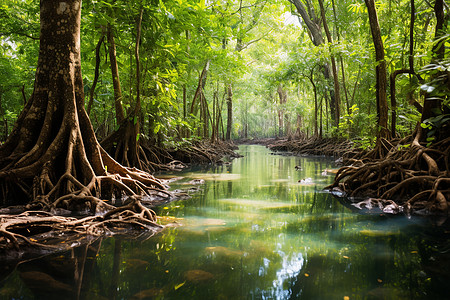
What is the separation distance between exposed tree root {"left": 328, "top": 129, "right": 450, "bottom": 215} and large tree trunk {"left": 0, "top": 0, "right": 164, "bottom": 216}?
4447mm

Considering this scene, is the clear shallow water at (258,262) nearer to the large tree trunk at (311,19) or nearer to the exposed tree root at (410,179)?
the exposed tree root at (410,179)

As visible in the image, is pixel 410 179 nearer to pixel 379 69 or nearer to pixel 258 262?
pixel 379 69

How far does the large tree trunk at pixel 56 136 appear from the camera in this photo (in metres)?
4.68

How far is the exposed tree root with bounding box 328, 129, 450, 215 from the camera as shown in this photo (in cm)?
452

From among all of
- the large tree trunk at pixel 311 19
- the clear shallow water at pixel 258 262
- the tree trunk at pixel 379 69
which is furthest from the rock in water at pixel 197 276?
the large tree trunk at pixel 311 19

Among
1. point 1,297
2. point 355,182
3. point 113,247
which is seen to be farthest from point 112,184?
point 355,182

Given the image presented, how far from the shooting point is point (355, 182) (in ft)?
20.4

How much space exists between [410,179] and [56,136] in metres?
5.73

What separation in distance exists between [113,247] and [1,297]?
3.79 feet

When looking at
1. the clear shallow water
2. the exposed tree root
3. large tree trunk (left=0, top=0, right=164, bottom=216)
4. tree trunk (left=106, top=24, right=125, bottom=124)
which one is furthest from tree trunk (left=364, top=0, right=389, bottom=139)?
tree trunk (left=106, top=24, right=125, bottom=124)

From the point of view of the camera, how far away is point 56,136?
194 inches

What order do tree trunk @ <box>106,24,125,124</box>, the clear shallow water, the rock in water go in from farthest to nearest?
tree trunk @ <box>106,24,125,124</box> < the rock in water < the clear shallow water

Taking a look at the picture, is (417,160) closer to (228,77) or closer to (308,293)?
(308,293)

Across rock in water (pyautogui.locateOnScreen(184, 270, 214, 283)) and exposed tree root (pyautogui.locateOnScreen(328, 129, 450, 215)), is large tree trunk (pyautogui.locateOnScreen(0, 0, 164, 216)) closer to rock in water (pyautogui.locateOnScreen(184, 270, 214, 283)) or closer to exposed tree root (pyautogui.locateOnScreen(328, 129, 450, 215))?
rock in water (pyautogui.locateOnScreen(184, 270, 214, 283))
